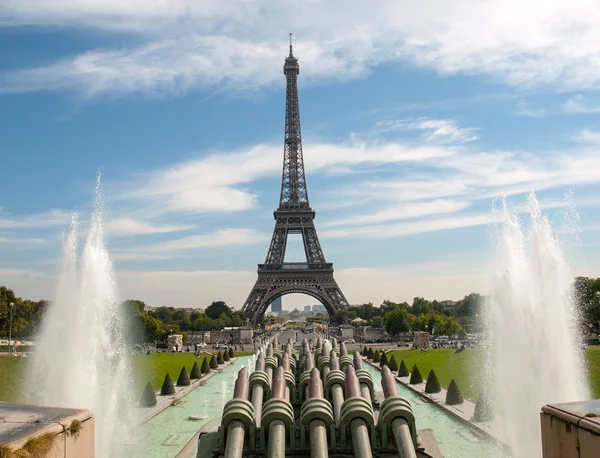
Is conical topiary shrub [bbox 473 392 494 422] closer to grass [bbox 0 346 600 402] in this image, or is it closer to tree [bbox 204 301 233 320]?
grass [bbox 0 346 600 402]

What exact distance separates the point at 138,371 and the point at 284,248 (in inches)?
2515

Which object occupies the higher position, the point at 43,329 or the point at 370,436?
the point at 43,329

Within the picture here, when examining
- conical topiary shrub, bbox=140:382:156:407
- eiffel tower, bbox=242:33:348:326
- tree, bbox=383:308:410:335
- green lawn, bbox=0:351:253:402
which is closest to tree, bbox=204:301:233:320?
eiffel tower, bbox=242:33:348:326

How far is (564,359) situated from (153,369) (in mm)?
25712

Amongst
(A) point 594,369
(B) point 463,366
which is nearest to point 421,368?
(B) point 463,366

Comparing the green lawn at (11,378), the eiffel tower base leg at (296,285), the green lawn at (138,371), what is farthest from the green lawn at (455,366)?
the eiffel tower base leg at (296,285)

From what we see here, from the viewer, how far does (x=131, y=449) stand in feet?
51.5

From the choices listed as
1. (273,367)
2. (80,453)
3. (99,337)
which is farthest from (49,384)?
(80,453)

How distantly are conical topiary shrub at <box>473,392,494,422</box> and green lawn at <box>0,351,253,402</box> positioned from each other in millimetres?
14555

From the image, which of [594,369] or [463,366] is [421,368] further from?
[594,369]

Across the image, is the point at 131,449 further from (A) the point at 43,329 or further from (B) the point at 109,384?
(A) the point at 43,329

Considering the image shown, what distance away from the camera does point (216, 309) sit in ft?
454

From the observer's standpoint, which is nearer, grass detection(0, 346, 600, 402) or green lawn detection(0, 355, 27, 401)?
green lawn detection(0, 355, 27, 401)

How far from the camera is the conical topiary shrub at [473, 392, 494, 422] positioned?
1836 centimetres
